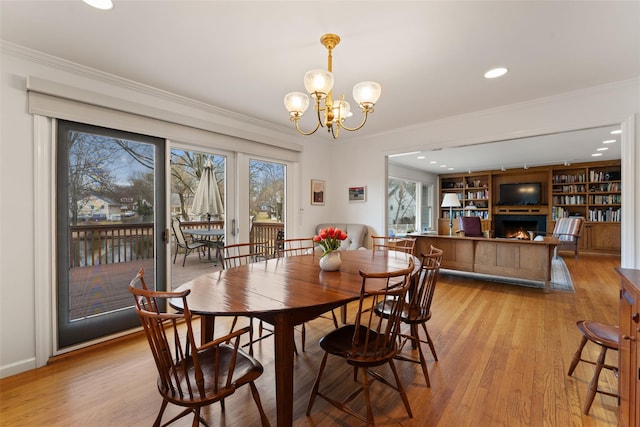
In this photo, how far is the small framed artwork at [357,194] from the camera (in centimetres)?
481

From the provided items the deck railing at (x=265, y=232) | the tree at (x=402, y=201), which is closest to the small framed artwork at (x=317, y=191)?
the deck railing at (x=265, y=232)

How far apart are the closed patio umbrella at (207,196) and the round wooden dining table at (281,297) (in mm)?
1532

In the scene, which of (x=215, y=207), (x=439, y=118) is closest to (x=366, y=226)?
(x=439, y=118)

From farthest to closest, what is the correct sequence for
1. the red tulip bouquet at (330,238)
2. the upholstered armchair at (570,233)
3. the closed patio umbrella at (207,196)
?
the upholstered armchair at (570,233)
the closed patio umbrella at (207,196)
the red tulip bouquet at (330,238)

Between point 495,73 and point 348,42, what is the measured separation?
1469 millimetres

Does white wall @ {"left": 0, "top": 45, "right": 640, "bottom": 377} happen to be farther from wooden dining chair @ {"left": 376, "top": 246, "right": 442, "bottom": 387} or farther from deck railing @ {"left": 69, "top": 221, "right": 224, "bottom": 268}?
wooden dining chair @ {"left": 376, "top": 246, "right": 442, "bottom": 387}

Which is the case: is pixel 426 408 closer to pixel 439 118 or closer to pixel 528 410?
pixel 528 410

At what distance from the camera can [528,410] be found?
174cm

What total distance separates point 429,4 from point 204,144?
8.69 ft

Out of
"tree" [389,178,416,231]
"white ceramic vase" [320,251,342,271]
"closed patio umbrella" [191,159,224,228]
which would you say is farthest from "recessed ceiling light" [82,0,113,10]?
"tree" [389,178,416,231]

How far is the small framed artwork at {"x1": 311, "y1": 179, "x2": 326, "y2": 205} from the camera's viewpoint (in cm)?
487

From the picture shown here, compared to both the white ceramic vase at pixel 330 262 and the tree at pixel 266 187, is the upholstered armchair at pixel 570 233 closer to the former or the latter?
the tree at pixel 266 187

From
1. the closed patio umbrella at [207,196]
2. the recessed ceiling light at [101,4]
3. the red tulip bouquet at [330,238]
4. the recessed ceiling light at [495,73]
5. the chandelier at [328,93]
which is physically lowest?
the red tulip bouquet at [330,238]

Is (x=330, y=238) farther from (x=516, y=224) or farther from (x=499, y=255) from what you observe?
(x=516, y=224)
